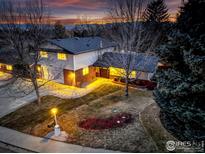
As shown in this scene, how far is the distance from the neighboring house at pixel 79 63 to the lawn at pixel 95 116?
3187 millimetres

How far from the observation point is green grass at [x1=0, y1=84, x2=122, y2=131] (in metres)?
14.4

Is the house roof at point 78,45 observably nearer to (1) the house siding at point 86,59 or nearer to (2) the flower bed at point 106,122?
(1) the house siding at point 86,59

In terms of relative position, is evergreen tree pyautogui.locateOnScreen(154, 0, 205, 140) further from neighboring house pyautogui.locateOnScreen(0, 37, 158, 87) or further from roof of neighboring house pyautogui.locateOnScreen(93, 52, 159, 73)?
neighboring house pyautogui.locateOnScreen(0, 37, 158, 87)

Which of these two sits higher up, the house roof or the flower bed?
the house roof

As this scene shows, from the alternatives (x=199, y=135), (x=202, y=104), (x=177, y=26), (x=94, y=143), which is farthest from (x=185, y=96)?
(x=94, y=143)

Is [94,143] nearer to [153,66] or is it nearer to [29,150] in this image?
[29,150]

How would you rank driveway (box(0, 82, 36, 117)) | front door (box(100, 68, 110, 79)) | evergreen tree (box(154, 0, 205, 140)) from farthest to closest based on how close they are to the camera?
front door (box(100, 68, 110, 79)) → driveway (box(0, 82, 36, 117)) → evergreen tree (box(154, 0, 205, 140))

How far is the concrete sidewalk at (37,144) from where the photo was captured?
35.7ft

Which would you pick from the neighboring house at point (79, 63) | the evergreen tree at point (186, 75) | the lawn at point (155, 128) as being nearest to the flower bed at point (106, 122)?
the lawn at point (155, 128)

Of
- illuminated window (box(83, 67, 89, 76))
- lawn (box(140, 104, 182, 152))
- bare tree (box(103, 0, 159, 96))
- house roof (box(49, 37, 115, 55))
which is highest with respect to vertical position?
bare tree (box(103, 0, 159, 96))

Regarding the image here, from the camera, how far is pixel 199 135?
27.3ft

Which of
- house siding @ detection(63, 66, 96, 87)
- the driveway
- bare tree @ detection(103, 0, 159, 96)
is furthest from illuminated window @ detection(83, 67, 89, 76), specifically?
the driveway

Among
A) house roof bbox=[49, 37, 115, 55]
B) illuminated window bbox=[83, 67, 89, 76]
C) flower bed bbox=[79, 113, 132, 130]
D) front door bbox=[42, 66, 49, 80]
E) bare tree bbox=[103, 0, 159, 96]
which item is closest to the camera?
flower bed bbox=[79, 113, 132, 130]

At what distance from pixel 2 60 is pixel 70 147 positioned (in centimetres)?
2448
